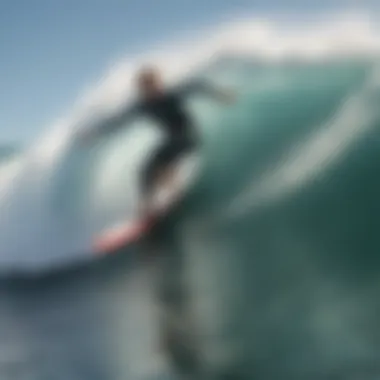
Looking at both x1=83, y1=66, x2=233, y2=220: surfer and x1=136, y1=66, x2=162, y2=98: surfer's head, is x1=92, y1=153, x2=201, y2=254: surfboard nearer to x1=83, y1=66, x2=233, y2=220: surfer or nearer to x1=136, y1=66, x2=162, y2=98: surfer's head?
x1=83, y1=66, x2=233, y2=220: surfer

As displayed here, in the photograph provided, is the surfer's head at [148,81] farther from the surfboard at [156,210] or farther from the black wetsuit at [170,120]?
the surfboard at [156,210]

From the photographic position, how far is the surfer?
3.74 ft

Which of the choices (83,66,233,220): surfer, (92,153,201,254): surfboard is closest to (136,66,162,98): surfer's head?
(83,66,233,220): surfer

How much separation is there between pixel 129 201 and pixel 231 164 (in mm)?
152

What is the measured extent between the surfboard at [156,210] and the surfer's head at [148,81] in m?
0.11

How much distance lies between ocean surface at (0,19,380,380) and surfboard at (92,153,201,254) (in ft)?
0.04

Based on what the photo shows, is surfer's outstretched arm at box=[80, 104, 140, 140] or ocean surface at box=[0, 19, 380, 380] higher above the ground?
surfer's outstretched arm at box=[80, 104, 140, 140]

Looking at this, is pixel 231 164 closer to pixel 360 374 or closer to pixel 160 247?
pixel 160 247

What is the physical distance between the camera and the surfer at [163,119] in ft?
3.74

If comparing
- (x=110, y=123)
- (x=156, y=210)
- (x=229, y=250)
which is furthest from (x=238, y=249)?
(x=110, y=123)

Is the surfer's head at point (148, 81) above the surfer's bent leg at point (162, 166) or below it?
above

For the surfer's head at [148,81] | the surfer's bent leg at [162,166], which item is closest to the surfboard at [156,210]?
the surfer's bent leg at [162,166]

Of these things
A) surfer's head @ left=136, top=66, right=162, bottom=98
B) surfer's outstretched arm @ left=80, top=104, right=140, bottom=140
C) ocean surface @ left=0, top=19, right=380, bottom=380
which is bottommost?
ocean surface @ left=0, top=19, right=380, bottom=380

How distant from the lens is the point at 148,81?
3.84 feet
